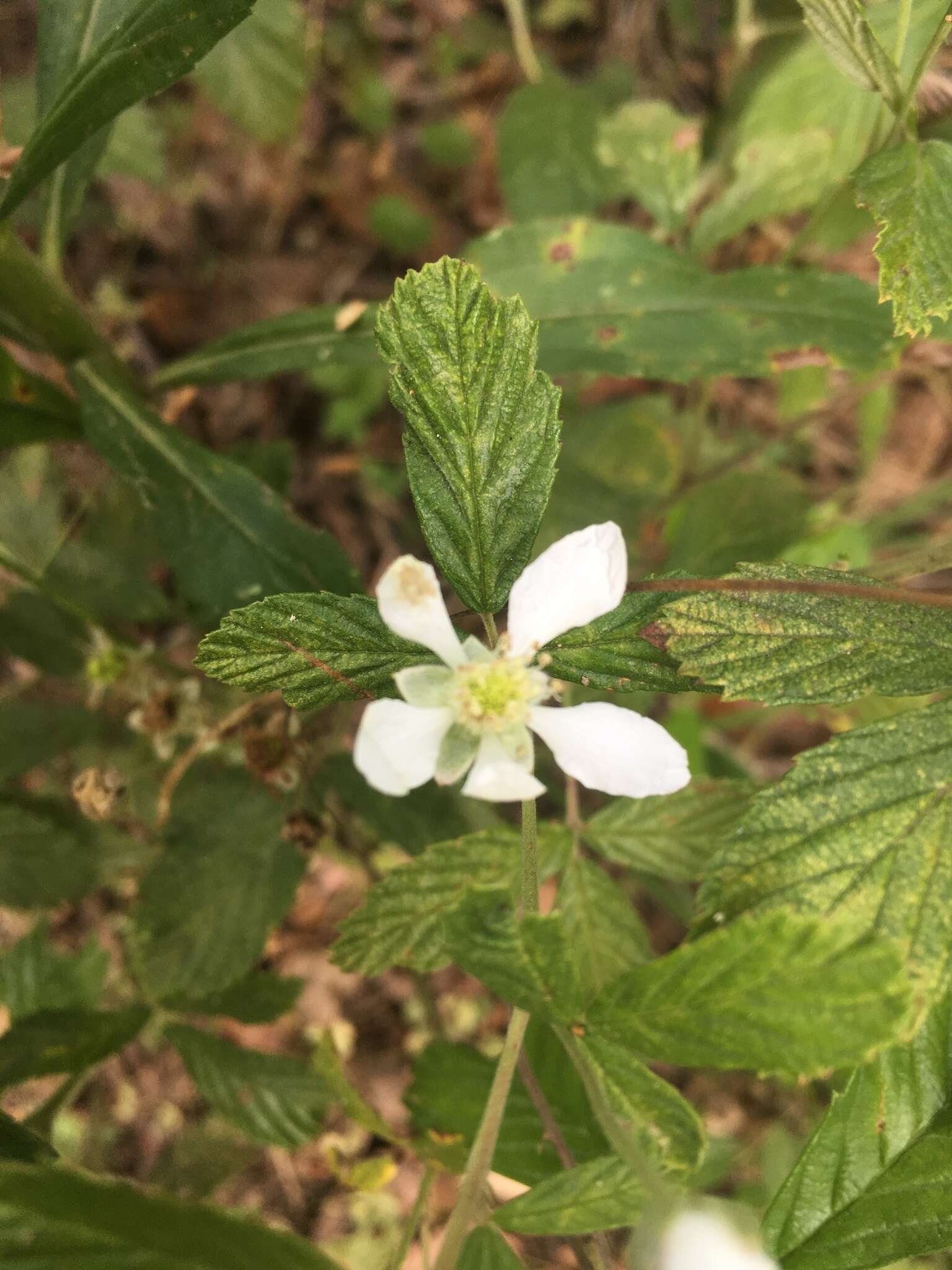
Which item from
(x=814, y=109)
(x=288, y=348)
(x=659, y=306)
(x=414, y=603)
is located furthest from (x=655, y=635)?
(x=814, y=109)

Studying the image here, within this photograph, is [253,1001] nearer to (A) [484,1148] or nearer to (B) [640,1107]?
(A) [484,1148]

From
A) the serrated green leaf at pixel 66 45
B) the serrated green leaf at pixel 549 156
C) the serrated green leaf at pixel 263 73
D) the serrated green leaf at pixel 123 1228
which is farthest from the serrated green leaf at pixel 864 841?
the serrated green leaf at pixel 263 73

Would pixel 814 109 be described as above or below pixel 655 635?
above

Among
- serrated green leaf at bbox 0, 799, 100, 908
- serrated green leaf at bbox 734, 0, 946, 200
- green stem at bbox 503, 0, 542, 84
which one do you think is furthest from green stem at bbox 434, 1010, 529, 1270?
green stem at bbox 503, 0, 542, 84

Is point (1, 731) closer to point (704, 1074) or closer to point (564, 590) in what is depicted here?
point (564, 590)

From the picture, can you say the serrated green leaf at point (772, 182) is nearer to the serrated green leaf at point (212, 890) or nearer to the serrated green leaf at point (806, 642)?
the serrated green leaf at point (806, 642)
